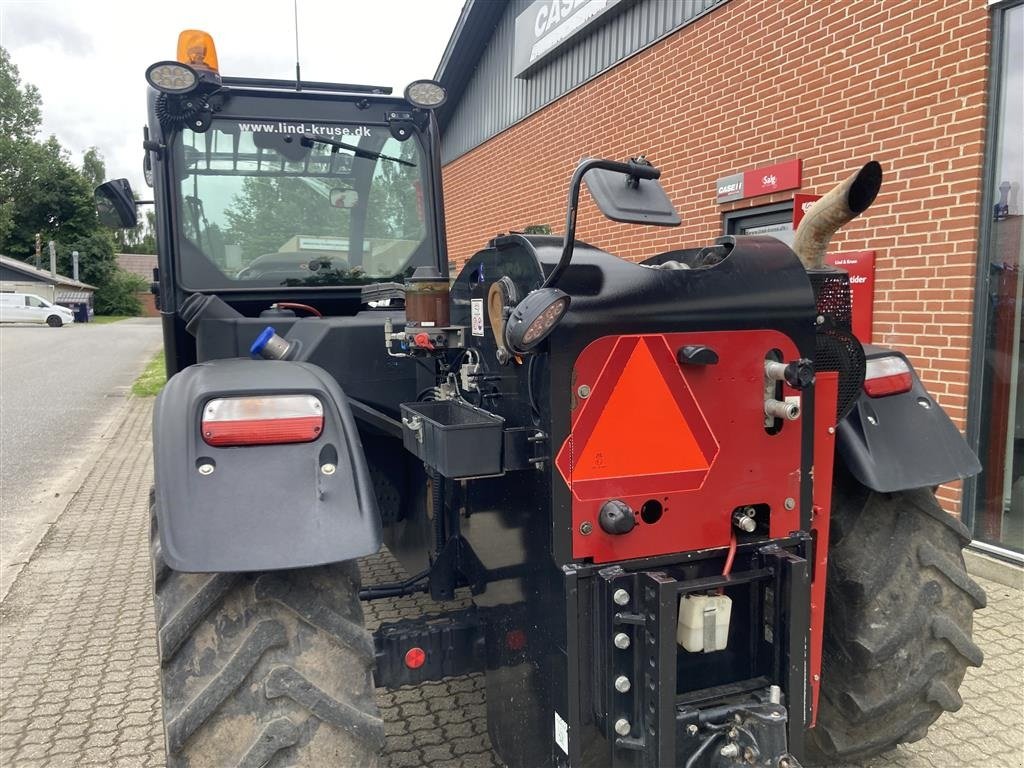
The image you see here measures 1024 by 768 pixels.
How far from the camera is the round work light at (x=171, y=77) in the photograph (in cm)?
315

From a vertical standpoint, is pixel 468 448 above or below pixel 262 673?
above

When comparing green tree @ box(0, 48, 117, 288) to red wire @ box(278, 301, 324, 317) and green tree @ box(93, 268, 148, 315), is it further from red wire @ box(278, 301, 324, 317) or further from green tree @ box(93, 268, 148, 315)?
red wire @ box(278, 301, 324, 317)

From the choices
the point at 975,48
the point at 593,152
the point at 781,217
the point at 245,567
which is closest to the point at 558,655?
the point at 245,567

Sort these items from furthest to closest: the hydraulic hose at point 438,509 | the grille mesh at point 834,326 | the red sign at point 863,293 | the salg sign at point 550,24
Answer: the salg sign at point 550,24 < the red sign at point 863,293 < the hydraulic hose at point 438,509 < the grille mesh at point 834,326

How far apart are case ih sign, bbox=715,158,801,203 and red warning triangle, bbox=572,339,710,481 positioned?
4.90m

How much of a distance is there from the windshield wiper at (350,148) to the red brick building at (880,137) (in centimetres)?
342

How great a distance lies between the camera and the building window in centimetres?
467

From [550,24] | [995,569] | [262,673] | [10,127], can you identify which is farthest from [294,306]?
[10,127]

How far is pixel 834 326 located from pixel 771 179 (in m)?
4.64

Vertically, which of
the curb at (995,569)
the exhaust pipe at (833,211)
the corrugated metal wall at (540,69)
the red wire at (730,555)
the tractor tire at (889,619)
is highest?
the corrugated metal wall at (540,69)

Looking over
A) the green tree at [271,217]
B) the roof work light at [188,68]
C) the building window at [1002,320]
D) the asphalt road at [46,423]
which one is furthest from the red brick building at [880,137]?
the asphalt road at [46,423]

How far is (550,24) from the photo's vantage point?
9.90 metres

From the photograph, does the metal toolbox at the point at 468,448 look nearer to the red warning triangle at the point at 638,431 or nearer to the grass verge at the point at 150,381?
the red warning triangle at the point at 638,431

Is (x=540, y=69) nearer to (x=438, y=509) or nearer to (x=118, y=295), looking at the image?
(x=438, y=509)
